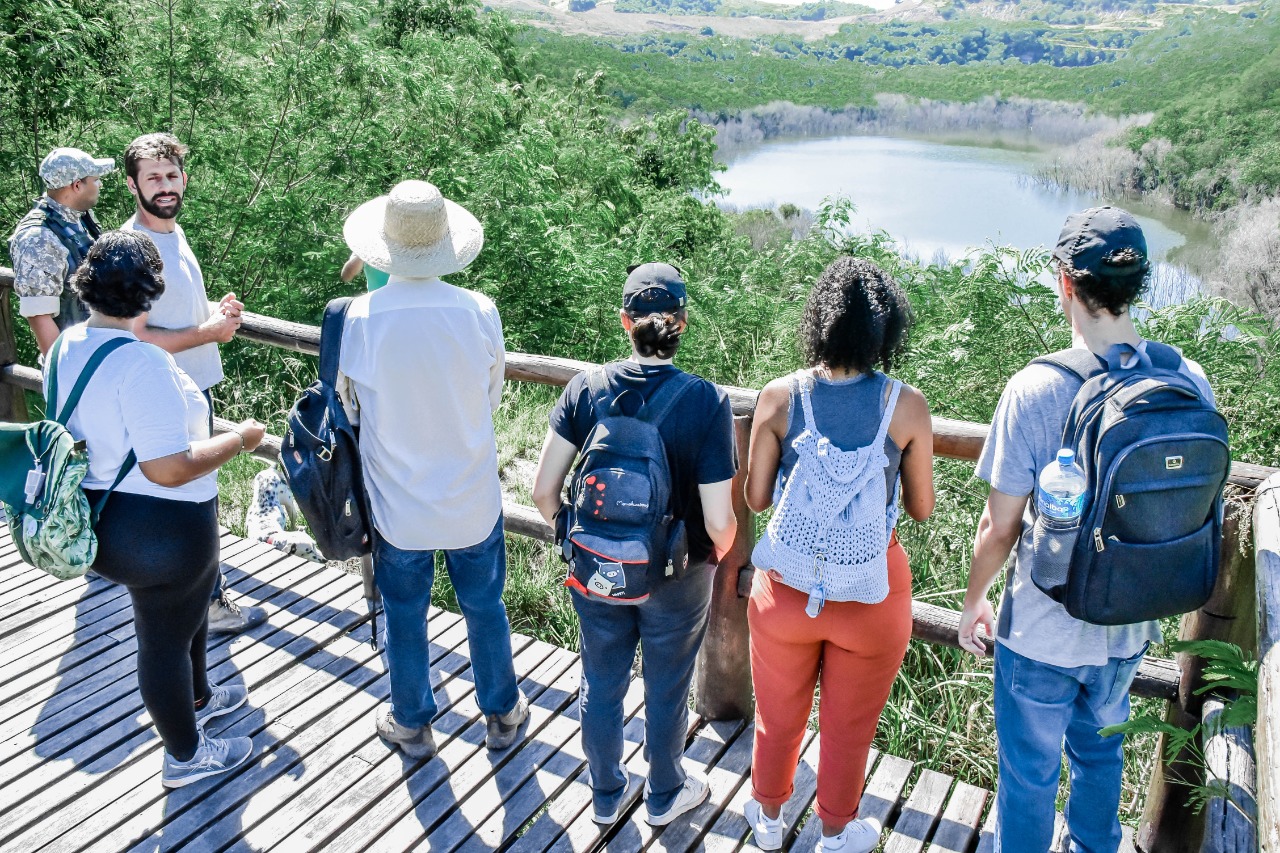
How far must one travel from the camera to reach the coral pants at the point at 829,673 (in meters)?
2.05

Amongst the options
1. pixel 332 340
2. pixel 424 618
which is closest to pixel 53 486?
pixel 332 340

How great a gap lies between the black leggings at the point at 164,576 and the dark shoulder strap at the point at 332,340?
0.51m

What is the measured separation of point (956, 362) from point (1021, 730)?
3165mm

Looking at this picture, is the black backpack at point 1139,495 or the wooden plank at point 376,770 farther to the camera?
the wooden plank at point 376,770

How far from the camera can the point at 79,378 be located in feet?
7.11

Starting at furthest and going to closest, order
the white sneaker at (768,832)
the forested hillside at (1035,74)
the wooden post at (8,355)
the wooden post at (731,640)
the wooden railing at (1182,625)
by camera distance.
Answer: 1. the forested hillside at (1035,74)
2. the wooden post at (8,355)
3. the wooden post at (731,640)
4. the white sneaker at (768,832)
5. the wooden railing at (1182,625)

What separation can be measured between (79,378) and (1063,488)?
2171mm

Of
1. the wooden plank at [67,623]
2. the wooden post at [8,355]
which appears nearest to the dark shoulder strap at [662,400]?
the wooden plank at [67,623]

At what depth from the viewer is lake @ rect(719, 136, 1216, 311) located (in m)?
18.7

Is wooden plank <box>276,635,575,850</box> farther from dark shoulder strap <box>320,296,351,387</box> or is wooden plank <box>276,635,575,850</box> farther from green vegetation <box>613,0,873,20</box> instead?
green vegetation <box>613,0,873,20</box>

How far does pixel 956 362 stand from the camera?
16.0ft

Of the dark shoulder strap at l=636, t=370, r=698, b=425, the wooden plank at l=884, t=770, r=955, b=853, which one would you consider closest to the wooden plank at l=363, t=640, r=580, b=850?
the wooden plank at l=884, t=770, r=955, b=853

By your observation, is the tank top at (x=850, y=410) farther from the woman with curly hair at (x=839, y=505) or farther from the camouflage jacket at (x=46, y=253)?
the camouflage jacket at (x=46, y=253)

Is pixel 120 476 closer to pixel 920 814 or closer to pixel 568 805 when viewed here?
pixel 568 805
